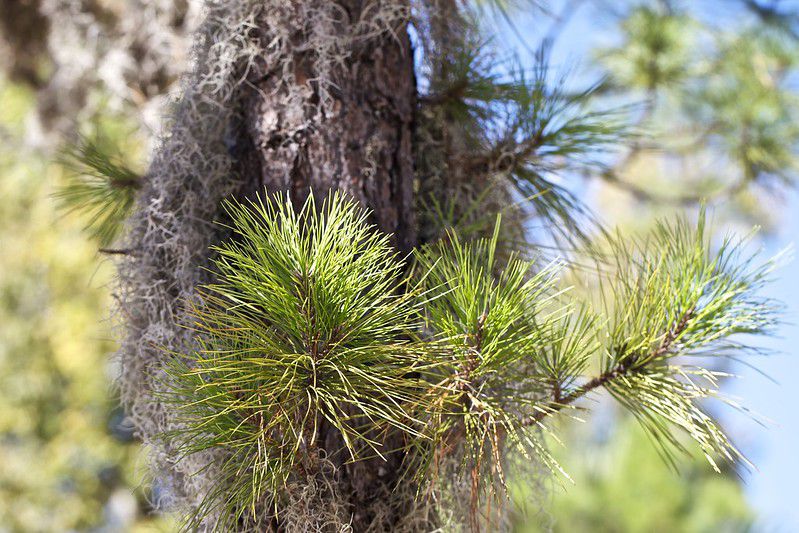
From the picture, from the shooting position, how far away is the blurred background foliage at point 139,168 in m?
1.94

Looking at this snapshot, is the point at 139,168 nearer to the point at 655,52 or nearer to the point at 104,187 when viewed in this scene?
the point at 104,187

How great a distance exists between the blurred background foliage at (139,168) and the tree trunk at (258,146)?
69 mm

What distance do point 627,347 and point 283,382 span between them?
1.11 feet

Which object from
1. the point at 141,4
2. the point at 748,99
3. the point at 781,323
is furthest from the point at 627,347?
the point at 748,99

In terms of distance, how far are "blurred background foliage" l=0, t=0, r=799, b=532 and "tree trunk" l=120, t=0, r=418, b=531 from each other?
7cm

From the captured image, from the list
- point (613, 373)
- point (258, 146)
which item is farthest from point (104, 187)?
point (613, 373)

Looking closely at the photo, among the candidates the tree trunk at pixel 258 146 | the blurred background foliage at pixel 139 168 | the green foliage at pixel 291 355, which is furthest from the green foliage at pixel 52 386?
the green foliage at pixel 291 355

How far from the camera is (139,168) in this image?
1428mm

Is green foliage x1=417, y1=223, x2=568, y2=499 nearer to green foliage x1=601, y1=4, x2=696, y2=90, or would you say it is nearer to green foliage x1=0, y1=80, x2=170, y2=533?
green foliage x1=601, y1=4, x2=696, y2=90

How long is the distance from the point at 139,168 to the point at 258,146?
59 centimetres

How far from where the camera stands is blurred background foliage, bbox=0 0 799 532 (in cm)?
194

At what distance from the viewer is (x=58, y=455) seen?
3918 millimetres

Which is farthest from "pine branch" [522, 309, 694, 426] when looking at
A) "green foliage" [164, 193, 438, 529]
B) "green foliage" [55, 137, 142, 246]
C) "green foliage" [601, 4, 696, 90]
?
"green foliage" [601, 4, 696, 90]

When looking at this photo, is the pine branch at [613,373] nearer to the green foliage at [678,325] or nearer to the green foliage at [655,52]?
the green foliage at [678,325]
